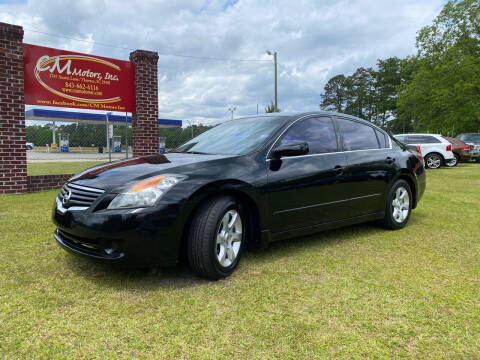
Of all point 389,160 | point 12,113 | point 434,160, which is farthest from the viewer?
point 434,160

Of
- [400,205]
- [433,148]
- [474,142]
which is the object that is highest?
[474,142]

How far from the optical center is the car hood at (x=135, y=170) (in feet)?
9.60

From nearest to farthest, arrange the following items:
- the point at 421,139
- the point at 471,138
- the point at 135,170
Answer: the point at 135,170, the point at 421,139, the point at 471,138

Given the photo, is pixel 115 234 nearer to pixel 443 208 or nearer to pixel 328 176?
pixel 328 176

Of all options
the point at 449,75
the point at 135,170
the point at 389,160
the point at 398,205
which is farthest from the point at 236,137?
the point at 449,75

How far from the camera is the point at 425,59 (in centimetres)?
3422

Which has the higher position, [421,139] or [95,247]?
[421,139]

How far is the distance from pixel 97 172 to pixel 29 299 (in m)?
1.14

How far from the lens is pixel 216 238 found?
2984 millimetres

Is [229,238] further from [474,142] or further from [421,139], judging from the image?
[474,142]

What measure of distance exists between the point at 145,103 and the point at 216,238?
7.34 meters

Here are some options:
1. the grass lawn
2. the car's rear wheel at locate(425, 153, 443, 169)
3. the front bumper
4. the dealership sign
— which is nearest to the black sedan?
the front bumper

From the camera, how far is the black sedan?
9.22ft

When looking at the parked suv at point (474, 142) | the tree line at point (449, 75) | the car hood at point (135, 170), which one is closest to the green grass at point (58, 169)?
the car hood at point (135, 170)
